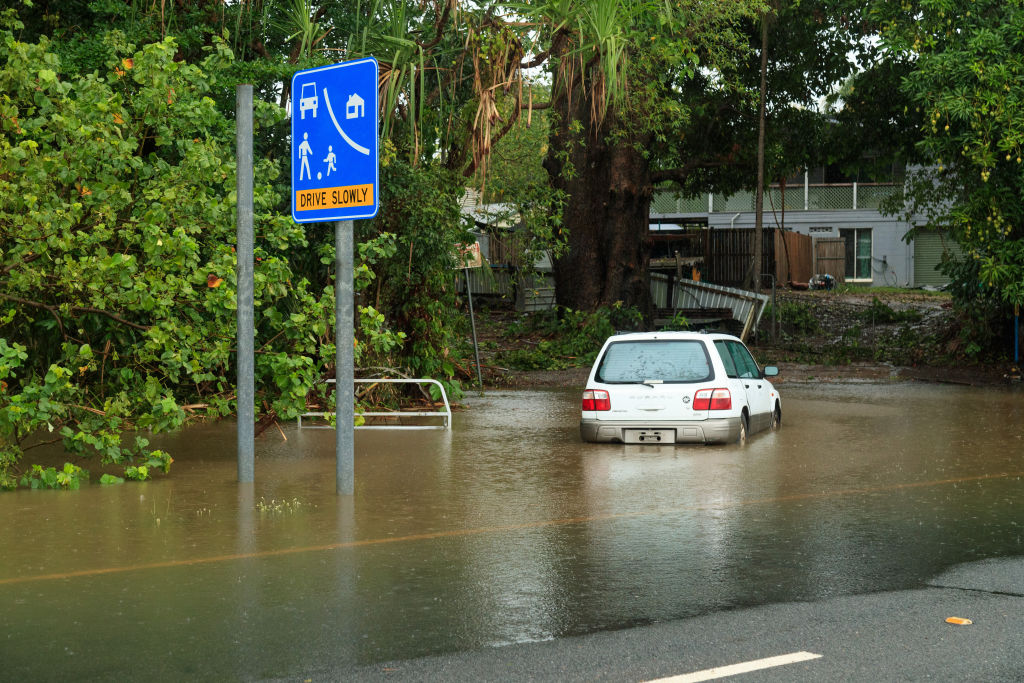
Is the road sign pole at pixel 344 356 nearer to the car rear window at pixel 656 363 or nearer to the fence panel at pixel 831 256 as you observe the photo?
the car rear window at pixel 656 363

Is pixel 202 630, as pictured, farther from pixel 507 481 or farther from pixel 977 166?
pixel 977 166

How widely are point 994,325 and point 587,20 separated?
14866mm

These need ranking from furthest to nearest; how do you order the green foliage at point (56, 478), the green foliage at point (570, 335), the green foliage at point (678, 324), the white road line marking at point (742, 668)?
1. the green foliage at point (678, 324)
2. the green foliage at point (570, 335)
3. the green foliage at point (56, 478)
4. the white road line marking at point (742, 668)

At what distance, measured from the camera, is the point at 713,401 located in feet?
44.5

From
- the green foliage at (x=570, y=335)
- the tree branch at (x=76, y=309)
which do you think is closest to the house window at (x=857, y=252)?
the green foliage at (x=570, y=335)

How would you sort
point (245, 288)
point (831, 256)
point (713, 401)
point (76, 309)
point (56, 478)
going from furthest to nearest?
1. point (831, 256)
2. point (713, 401)
3. point (76, 309)
4. point (245, 288)
5. point (56, 478)

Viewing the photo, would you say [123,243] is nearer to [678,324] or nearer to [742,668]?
[742,668]

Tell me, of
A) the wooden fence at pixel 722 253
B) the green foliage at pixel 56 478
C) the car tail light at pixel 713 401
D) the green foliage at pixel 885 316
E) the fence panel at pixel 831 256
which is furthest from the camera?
the fence panel at pixel 831 256

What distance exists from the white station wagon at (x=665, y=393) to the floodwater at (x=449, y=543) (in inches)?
9.0

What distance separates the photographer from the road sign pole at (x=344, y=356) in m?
10.2

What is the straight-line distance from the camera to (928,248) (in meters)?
48.4

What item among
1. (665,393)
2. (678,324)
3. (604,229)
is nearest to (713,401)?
(665,393)

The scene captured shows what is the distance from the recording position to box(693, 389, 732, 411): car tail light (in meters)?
13.6

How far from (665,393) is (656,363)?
0.46m
